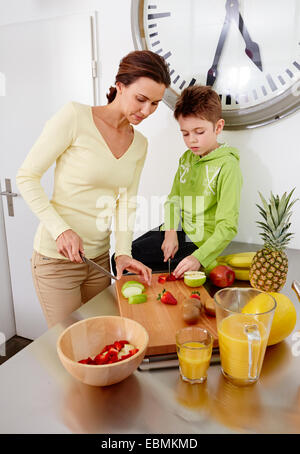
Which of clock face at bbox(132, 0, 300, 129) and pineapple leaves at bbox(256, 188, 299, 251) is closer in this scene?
pineapple leaves at bbox(256, 188, 299, 251)

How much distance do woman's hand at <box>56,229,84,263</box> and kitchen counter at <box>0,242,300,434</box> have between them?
0.38m

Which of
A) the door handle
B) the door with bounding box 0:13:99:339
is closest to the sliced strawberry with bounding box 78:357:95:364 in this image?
the door with bounding box 0:13:99:339

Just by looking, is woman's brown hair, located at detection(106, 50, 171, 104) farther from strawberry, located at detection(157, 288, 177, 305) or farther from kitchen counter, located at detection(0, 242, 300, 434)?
kitchen counter, located at detection(0, 242, 300, 434)

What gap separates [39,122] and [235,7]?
1219mm

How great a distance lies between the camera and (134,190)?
1441 millimetres

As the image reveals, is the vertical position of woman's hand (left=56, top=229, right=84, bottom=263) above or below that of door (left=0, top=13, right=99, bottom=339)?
below

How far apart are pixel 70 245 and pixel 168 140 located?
81cm

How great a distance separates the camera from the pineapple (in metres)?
1.08

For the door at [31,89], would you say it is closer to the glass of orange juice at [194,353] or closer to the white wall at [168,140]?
the white wall at [168,140]

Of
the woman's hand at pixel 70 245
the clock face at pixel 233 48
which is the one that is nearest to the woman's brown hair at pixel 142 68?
the clock face at pixel 233 48

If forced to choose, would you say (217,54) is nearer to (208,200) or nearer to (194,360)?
(208,200)

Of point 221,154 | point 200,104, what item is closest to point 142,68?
point 200,104

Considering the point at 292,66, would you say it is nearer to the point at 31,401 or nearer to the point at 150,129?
the point at 150,129

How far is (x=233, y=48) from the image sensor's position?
147 cm
